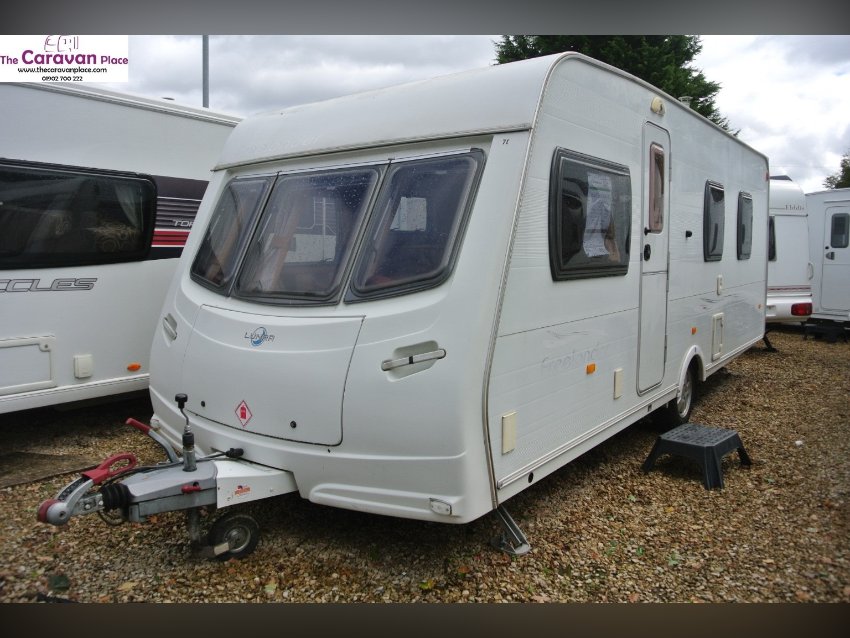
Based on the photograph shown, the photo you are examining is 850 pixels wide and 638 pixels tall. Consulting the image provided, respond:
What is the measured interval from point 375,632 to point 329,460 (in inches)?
31.6

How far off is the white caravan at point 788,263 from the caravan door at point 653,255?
7057mm

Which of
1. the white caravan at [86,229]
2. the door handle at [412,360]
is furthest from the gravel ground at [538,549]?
the door handle at [412,360]

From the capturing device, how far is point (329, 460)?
3428mm

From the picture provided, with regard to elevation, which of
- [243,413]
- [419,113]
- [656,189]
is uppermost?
[419,113]

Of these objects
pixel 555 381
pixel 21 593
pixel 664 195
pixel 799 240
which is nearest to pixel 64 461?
pixel 21 593

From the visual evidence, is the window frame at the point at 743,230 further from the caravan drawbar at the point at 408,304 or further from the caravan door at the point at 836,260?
the caravan door at the point at 836,260

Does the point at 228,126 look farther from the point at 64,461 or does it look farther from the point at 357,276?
the point at 357,276

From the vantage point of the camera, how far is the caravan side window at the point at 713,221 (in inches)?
243

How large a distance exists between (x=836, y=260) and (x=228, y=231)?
37.6 ft

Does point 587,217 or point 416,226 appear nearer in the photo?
point 416,226

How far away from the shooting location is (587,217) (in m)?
4.13

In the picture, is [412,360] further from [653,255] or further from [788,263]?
[788,263]

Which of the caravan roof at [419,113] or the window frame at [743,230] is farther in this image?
the window frame at [743,230]

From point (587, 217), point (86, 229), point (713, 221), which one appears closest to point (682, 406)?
point (713, 221)
